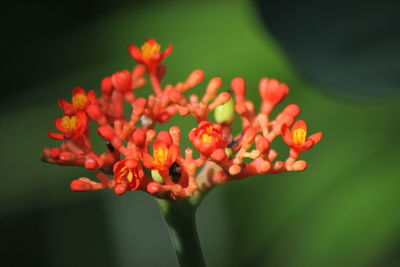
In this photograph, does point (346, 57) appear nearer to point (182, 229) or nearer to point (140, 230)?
point (182, 229)

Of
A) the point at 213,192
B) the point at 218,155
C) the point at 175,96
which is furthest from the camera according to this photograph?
the point at 213,192

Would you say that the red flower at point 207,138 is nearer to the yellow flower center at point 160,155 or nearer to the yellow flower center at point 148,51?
the yellow flower center at point 160,155

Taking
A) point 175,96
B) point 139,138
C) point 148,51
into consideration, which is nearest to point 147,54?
point 148,51

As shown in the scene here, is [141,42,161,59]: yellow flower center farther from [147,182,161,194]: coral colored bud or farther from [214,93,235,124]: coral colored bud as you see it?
[147,182,161,194]: coral colored bud

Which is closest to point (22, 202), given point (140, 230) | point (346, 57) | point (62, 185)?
point (62, 185)

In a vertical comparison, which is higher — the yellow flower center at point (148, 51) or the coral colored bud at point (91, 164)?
the yellow flower center at point (148, 51)

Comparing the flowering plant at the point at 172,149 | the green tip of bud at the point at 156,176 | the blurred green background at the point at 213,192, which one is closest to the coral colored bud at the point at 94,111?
the flowering plant at the point at 172,149

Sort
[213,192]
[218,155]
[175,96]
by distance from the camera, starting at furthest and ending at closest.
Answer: [213,192] < [175,96] < [218,155]

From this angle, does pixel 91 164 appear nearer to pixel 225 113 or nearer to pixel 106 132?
pixel 106 132
